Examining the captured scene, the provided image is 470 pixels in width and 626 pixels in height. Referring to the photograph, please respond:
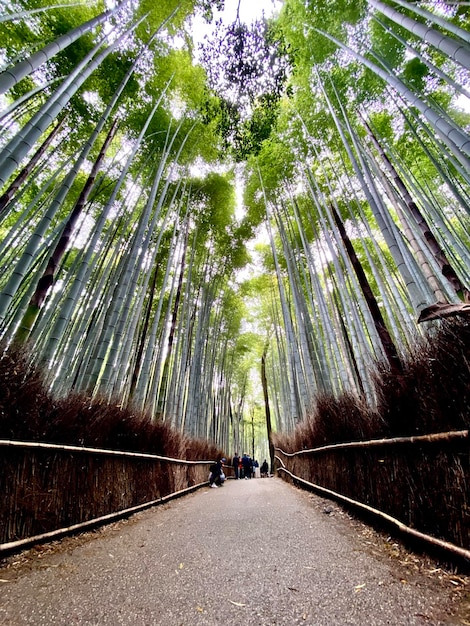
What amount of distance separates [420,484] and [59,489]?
2194 millimetres

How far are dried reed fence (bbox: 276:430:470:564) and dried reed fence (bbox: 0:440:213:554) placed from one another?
81.4 inches

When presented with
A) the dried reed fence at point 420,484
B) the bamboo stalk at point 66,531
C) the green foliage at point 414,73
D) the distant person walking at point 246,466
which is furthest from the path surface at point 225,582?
the distant person walking at point 246,466

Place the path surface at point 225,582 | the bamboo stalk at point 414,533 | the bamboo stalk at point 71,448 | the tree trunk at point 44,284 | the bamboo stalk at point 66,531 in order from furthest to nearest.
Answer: the tree trunk at point 44,284 < the bamboo stalk at point 71,448 < the bamboo stalk at point 66,531 < the bamboo stalk at point 414,533 < the path surface at point 225,582

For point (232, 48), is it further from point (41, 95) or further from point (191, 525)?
point (191, 525)

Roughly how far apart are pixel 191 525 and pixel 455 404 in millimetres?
2326

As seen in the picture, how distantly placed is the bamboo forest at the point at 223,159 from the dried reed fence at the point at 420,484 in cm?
13

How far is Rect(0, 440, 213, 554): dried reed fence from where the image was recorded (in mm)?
1542

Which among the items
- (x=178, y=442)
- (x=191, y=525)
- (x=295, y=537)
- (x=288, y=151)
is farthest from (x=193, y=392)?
(x=288, y=151)

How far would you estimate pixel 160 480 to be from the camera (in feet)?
12.2

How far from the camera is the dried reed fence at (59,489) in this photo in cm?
154

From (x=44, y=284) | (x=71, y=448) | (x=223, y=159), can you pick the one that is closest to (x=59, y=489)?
(x=71, y=448)

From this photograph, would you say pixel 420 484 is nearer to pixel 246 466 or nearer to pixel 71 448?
pixel 71 448

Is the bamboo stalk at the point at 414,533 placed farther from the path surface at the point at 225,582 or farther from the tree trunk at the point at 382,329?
the tree trunk at the point at 382,329

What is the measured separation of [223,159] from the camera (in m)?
5.45
